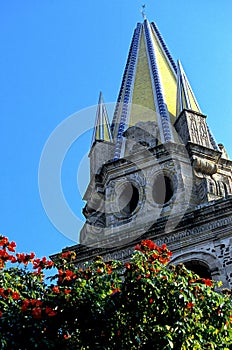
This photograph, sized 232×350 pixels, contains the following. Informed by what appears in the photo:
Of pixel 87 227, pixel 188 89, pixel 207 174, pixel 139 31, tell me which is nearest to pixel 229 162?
pixel 207 174

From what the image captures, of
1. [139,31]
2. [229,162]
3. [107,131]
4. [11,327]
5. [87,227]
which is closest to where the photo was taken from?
[11,327]

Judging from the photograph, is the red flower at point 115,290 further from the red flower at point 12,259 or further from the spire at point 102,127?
the spire at point 102,127

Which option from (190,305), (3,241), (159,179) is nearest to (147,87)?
(159,179)

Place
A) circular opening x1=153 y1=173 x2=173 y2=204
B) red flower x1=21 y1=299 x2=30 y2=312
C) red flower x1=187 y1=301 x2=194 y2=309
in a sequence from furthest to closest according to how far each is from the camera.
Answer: circular opening x1=153 y1=173 x2=173 y2=204 → red flower x1=187 y1=301 x2=194 y2=309 → red flower x1=21 y1=299 x2=30 y2=312

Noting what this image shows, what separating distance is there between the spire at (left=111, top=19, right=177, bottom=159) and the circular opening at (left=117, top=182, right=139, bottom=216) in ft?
5.29

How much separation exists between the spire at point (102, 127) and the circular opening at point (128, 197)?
3.09 metres

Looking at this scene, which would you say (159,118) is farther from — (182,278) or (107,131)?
(182,278)

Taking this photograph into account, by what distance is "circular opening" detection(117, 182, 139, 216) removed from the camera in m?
21.0

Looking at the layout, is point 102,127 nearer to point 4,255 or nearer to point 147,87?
point 147,87

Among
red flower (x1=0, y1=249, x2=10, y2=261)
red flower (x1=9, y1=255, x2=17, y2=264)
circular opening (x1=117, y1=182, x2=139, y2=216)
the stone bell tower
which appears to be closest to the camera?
red flower (x1=0, y1=249, x2=10, y2=261)

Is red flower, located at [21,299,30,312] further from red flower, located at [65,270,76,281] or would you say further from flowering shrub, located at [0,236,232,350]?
red flower, located at [65,270,76,281]

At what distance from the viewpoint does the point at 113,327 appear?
1024 centimetres

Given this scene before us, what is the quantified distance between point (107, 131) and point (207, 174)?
4845 millimetres

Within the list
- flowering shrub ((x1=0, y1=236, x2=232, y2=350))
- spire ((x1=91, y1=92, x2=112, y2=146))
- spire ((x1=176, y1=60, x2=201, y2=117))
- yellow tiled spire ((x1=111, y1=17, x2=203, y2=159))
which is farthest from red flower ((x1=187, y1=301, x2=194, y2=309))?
spire ((x1=91, y1=92, x2=112, y2=146))
